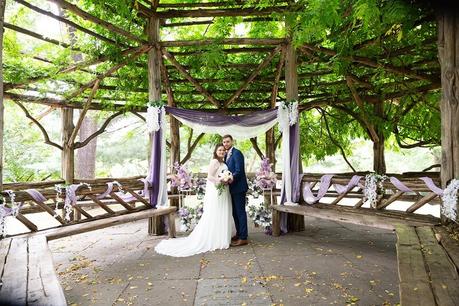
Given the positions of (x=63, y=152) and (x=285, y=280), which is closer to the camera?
(x=285, y=280)

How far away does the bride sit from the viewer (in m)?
6.09

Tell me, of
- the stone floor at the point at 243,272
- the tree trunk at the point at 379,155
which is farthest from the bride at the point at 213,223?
the tree trunk at the point at 379,155

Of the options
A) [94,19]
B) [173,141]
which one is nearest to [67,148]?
[173,141]

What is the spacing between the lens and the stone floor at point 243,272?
3.80 metres

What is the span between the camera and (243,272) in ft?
15.4

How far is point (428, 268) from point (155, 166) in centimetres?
523

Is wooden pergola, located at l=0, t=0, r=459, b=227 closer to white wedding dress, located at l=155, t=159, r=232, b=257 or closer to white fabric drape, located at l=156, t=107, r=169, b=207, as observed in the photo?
white fabric drape, located at l=156, t=107, r=169, b=207

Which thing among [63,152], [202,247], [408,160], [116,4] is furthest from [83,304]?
[408,160]

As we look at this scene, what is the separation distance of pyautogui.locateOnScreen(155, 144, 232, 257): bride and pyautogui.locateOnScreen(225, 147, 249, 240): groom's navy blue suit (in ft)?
0.38

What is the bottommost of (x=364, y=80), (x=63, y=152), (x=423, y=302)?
(x=423, y=302)

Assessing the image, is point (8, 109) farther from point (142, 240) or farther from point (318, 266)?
point (318, 266)

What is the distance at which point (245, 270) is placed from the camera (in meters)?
4.79

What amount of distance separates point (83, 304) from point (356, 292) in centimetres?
293

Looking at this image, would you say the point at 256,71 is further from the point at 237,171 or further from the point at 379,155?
the point at 379,155
